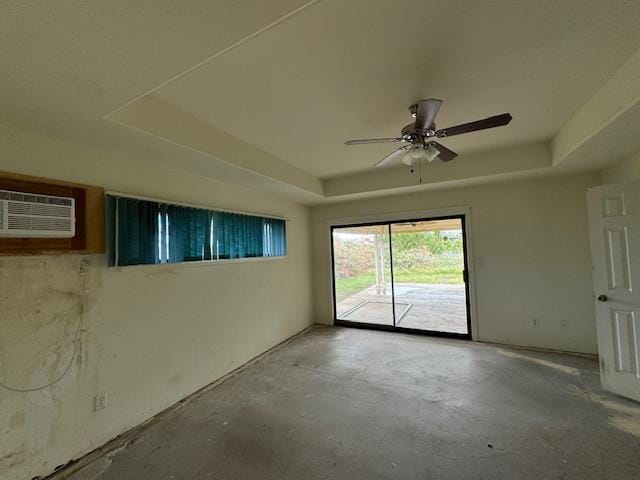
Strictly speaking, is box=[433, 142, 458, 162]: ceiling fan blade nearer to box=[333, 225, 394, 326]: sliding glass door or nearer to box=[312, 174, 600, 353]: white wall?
box=[312, 174, 600, 353]: white wall

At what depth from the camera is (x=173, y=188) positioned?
8.91 feet

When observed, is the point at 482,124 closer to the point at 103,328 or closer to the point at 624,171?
the point at 624,171

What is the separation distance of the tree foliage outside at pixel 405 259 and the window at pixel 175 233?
6.57ft

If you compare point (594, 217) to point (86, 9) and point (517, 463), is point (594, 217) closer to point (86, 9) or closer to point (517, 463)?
point (517, 463)

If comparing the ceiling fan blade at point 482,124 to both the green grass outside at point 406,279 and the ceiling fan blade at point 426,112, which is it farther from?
the green grass outside at point 406,279

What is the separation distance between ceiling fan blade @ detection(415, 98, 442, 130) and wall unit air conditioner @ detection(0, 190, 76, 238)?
8.42 feet

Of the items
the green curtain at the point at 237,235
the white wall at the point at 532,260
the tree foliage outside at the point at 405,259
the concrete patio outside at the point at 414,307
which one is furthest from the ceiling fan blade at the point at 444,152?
the concrete patio outside at the point at 414,307

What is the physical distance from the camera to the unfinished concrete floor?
5.85ft

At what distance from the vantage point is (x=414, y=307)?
5.54 m

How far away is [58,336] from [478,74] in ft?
11.4

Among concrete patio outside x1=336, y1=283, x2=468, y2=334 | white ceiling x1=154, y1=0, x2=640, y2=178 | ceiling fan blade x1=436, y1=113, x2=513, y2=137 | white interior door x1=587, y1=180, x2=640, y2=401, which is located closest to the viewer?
white ceiling x1=154, y1=0, x2=640, y2=178

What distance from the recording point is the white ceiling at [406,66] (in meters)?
1.36

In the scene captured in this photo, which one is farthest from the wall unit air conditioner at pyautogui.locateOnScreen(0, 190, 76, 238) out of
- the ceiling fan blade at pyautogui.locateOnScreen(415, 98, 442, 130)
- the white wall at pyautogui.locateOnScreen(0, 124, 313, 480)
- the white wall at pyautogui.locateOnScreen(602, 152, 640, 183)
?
the white wall at pyautogui.locateOnScreen(602, 152, 640, 183)

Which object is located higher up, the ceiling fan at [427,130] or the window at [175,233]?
the ceiling fan at [427,130]
